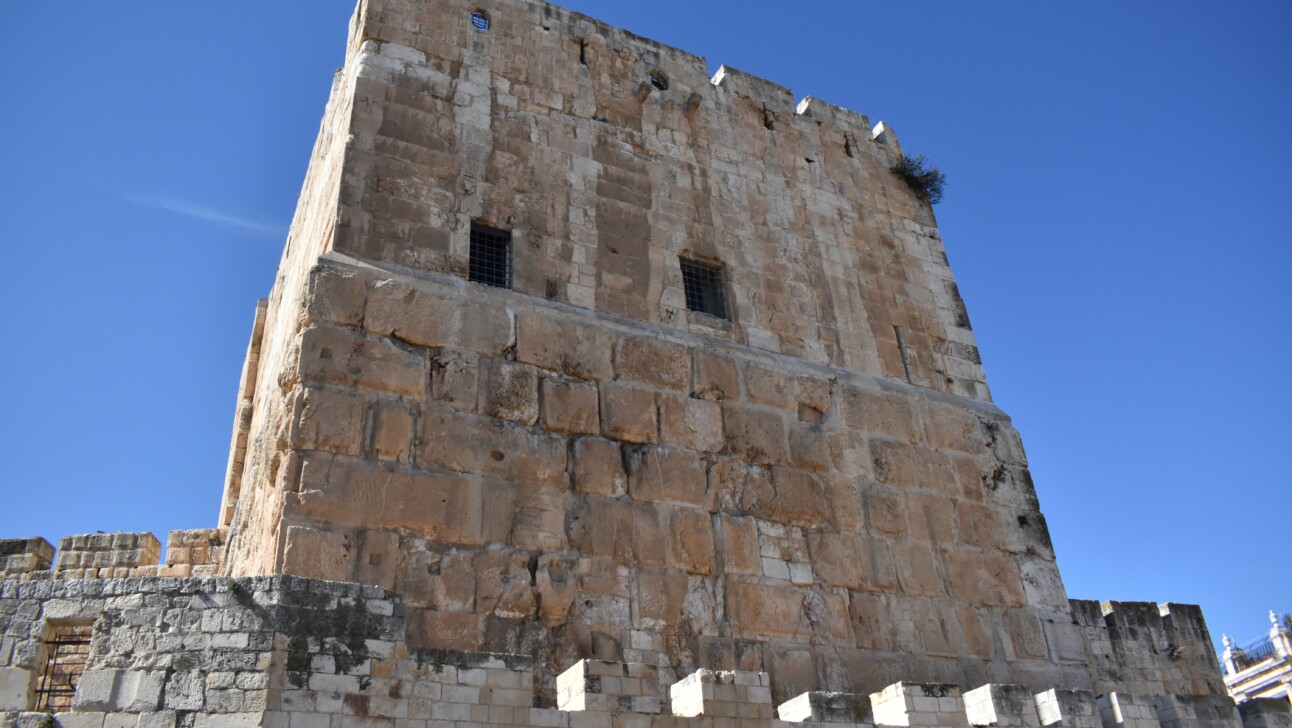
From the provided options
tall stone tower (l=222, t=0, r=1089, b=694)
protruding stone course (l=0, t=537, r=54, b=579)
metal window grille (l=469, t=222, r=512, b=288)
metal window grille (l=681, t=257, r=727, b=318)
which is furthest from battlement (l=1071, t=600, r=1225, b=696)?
protruding stone course (l=0, t=537, r=54, b=579)

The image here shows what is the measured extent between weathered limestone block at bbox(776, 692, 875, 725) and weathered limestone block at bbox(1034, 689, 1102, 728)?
1.37m

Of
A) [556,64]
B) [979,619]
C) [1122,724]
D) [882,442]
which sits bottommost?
[1122,724]

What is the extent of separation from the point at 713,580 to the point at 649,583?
513 mm

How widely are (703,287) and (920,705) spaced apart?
4.04 metres

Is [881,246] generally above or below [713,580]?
above

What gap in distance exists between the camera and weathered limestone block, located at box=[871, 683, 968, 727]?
658 centimetres

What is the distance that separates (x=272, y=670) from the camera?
506cm

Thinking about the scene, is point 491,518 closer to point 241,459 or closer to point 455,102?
point 455,102

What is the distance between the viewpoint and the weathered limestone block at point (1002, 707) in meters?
6.79

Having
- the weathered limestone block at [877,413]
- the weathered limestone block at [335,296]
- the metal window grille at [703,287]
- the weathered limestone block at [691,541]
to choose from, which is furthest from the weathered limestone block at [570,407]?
the weathered limestone block at [877,413]

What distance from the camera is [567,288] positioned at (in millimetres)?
8305

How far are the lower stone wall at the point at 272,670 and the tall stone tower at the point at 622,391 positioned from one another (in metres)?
0.88

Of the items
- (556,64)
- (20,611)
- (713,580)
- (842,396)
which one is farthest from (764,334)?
(20,611)

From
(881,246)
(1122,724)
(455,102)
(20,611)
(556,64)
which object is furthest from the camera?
(881,246)
